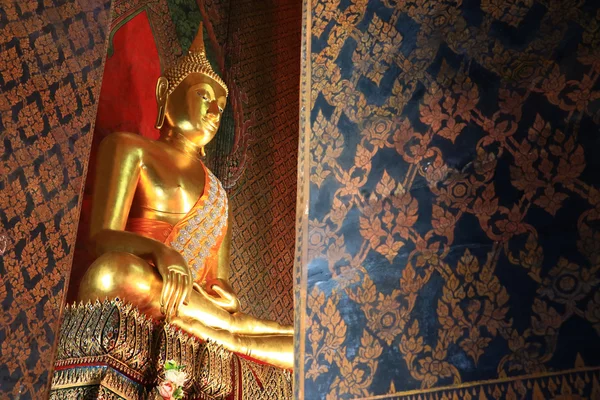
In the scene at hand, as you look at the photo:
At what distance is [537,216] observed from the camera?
1.94 meters

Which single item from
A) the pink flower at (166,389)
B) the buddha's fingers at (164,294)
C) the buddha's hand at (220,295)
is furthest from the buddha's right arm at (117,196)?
the pink flower at (166,389)

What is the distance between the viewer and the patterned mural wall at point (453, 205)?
186 cm

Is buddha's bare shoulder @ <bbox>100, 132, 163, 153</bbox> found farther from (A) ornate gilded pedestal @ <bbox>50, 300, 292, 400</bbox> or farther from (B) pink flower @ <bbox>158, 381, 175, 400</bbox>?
(B) pink flower @ <bbox>158, 381, 175, 400</bbox>

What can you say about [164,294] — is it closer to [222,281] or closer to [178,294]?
[178,294]

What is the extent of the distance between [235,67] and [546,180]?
457 centimetres

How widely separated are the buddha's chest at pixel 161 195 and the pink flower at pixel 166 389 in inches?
57.5

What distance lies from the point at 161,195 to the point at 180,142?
49 centimetres

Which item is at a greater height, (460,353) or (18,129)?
(18,129)

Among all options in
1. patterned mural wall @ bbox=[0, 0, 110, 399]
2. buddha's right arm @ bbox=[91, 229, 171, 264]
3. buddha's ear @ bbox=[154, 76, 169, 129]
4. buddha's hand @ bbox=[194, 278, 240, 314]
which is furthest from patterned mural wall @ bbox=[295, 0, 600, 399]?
buddha's ear @ bbox=[154, 76, 169, 129]

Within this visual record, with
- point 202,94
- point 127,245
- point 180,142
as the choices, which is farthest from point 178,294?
point 202,94

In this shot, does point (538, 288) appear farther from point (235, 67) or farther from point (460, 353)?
point (235, 67)

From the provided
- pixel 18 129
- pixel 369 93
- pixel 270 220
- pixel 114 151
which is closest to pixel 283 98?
pixel 270 220

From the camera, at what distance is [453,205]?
6.86 feet

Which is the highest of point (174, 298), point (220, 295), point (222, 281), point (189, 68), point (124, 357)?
point (189, 68)
